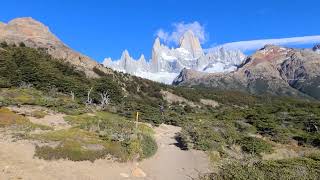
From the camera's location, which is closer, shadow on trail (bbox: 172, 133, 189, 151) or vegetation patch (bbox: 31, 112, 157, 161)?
vegetation patch (bbox: 31, 112, 157, 161)

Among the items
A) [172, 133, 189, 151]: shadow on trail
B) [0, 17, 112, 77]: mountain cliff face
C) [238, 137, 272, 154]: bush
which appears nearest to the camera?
[238, 137, 272, 154]: bush

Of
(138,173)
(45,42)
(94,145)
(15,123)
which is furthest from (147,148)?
(45,42)

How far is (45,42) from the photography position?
17850 centimetres

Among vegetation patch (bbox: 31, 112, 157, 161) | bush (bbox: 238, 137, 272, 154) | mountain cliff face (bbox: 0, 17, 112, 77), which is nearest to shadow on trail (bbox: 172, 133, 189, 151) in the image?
vegetation patch (bbox: 31, 112, 157, 161)

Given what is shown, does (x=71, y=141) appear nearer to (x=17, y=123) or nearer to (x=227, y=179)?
(x=17, y=123)

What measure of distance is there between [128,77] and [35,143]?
127 metres

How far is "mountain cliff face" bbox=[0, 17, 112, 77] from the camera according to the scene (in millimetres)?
153275

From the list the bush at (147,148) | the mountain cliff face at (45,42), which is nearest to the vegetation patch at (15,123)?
the bush at (147,148)

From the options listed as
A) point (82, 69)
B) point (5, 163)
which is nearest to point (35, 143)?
point (5, 163)

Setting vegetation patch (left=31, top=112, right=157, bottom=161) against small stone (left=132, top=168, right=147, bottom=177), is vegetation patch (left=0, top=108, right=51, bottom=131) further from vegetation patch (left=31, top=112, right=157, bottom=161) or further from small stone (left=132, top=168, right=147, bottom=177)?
small stone (left=132, top=168, right=147, bottom=177)

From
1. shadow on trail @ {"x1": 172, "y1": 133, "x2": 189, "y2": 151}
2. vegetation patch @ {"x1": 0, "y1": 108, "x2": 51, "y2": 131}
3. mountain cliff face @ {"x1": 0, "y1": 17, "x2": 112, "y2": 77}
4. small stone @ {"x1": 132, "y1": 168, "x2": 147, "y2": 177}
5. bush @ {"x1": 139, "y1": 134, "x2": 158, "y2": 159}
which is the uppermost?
mountain cliff face @ {"x1": 0, "y1": 17, "x2": 112, "y2": 77}

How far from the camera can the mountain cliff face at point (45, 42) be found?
503ft

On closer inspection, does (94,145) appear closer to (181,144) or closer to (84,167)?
(84,167)

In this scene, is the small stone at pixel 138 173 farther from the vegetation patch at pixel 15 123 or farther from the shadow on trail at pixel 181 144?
the vegetation patch at pixel 15 123
